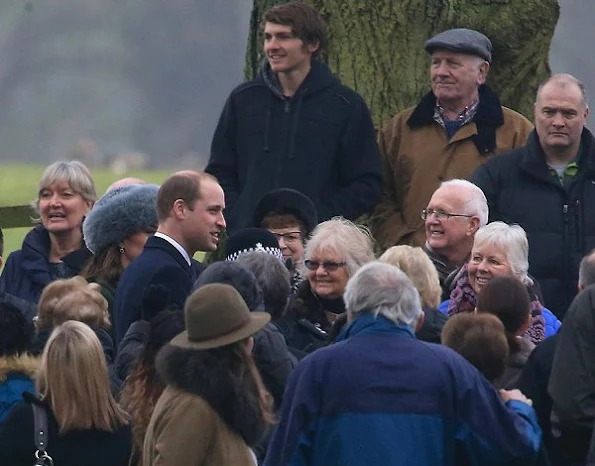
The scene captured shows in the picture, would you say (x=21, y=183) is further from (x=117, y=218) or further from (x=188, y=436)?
(x=188, y=436)

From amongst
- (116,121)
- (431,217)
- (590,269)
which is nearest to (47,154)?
(116,121)

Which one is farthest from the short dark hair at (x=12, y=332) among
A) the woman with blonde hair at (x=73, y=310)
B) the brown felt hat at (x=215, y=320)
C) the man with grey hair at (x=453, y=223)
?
the man with grey hair at (x=453, y=223)

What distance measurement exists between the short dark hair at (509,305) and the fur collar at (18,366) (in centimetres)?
202

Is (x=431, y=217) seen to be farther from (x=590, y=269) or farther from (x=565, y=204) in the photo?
(x=590, y=269)

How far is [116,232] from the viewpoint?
11.6 meters

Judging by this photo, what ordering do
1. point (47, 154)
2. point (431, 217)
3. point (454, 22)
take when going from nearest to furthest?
point (431, 217), point (454, 22), point (47, 154)

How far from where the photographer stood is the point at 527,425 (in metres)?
9.05

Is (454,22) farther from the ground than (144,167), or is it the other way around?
(454,22)

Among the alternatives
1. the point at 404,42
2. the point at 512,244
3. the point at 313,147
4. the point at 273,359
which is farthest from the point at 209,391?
the point at 404,42

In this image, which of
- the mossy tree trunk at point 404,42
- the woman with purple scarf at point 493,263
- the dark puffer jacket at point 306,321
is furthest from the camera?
the mossy tree trunk at point 404,42

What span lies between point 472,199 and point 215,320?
2.99 meters

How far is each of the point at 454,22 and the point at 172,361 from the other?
17.3ft

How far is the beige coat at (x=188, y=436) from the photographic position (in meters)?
8.76

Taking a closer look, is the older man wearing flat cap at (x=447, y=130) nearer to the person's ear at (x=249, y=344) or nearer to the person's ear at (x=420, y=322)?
the person's ear at (x=420, y=322)
